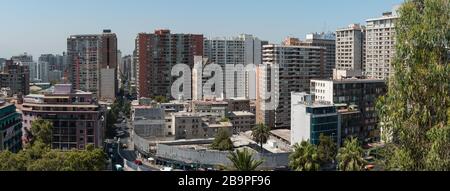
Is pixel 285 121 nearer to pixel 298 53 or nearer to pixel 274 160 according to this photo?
pixel 298 53

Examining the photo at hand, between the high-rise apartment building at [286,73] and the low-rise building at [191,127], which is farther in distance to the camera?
the high-rise apartment building at [286,73]

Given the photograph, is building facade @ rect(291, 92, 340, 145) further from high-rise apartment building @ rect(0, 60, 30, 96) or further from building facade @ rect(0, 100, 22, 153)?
high-rise apartment building @ rect(0, 60, 30, 96)

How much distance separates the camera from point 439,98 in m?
2.23

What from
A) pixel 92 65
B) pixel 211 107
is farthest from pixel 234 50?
pixel 211 107

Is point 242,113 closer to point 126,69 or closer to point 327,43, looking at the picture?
point 327,43

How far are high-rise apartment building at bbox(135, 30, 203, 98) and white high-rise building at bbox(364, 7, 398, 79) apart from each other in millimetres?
7302

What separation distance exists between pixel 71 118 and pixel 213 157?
366 cm

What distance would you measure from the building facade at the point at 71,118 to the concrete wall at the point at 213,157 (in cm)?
200

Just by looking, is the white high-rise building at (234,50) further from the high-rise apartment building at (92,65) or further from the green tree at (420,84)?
the green tree at (420,84)

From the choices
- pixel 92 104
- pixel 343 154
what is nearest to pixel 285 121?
pixel 92 104

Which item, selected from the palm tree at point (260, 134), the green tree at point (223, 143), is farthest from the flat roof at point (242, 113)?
the green tree at point (223, 143)

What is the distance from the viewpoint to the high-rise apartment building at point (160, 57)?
2164 cm

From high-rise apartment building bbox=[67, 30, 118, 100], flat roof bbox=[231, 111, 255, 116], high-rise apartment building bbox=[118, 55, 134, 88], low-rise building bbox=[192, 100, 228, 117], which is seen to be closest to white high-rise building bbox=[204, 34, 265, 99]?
high-rise apartment building bbox=[67, 30, 118, 100]
